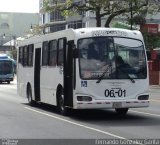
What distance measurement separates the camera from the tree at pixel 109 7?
170 feet

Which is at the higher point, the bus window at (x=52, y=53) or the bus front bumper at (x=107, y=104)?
the bus window at (x=52, y=53)

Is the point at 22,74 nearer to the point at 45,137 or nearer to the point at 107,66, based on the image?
the point at 107,66

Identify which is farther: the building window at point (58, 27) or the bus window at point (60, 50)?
the building window at point (58, 27)

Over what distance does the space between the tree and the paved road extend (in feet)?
104

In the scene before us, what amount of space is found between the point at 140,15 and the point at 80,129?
44.5 metres

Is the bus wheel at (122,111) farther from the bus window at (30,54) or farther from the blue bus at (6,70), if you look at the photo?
the blue bus at (6,70)

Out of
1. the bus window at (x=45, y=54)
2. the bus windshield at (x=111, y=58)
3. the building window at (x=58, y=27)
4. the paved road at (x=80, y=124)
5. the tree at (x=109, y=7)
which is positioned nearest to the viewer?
the paved road at (x=80, y=124)

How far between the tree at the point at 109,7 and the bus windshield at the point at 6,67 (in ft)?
32.6

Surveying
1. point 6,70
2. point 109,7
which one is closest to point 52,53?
point 109,7

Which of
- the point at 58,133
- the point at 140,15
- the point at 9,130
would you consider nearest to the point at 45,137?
the point at 58,133

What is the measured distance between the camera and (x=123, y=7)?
5369cm

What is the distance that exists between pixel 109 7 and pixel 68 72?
1385 inches

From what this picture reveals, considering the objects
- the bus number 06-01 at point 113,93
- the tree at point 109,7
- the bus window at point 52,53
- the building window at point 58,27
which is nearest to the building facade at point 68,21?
the building window at point 58,27

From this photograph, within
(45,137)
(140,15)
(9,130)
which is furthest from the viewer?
(140,15)
